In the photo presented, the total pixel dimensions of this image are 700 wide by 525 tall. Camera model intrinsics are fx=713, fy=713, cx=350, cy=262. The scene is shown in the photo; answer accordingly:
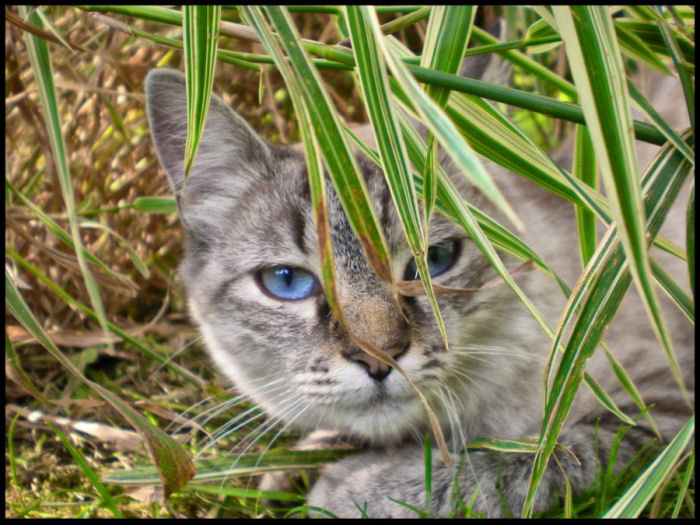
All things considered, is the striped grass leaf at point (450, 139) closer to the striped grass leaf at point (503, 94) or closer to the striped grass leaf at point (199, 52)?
the striped grass leaf at point (503, 94)

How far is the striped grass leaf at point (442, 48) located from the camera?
1191 mm

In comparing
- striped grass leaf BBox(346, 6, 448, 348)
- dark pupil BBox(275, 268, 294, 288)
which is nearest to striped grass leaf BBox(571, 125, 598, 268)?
striped grass leaf BBox(346, 6, 448, 348)

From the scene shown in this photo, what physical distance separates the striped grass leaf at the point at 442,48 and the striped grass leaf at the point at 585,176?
0.37 metres

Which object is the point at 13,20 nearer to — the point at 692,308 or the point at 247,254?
the point at 247,254

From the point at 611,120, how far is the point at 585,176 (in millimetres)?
440

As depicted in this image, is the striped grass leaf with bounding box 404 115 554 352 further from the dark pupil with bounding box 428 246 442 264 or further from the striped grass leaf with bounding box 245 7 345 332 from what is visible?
the dark pupil with bounding box 428 246 442 264

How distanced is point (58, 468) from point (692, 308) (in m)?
1.70

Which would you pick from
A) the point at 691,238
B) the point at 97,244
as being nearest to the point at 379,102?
the point at 691,238

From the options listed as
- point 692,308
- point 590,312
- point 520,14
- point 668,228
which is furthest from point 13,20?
point 668,228

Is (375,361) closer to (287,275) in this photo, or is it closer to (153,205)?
(287,275)

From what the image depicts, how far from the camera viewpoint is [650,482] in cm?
121

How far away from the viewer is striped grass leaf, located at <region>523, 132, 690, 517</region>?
118 centimetres

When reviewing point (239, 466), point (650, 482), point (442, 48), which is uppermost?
point (442, 48)

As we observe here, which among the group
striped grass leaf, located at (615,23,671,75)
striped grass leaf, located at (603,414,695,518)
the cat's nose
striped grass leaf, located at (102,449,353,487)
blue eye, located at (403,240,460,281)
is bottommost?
striped grass leaf, located at (102,449,353,487)
